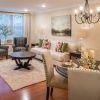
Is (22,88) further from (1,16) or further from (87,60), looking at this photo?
(1,16)

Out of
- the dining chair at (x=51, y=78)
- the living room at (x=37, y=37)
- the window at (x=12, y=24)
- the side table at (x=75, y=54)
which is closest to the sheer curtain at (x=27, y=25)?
the living room at (x=37, y=37)

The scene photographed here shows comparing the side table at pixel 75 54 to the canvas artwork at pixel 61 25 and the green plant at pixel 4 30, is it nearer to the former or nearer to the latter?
the canvas artwork at pixel 61 25

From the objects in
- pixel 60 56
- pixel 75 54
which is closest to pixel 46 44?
pixel 60 56

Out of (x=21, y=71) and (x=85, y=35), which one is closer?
(x=21, y=71)

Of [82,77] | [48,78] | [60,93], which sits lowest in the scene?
[60,93]

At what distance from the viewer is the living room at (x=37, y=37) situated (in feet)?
12.0

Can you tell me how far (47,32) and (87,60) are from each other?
16.9ft

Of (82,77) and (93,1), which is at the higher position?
(93,1)

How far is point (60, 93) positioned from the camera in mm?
3668

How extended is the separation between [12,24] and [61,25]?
3.04m

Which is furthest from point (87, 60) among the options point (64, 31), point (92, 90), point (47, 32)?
point (47, 32)

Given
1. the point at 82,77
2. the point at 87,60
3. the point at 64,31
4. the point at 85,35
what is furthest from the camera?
the point at 64,31

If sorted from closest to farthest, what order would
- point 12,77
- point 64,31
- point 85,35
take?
point 12,77
point 85,35
point 64,31

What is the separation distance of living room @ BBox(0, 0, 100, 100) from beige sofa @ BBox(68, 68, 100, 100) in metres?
0.01
